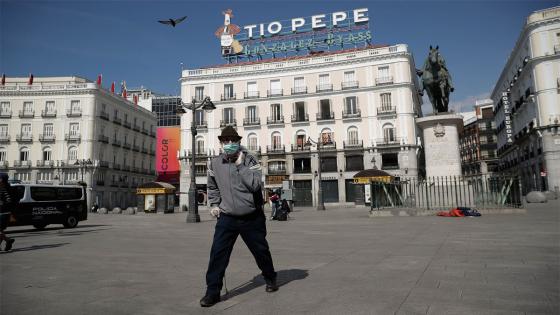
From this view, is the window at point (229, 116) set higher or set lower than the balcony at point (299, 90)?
lower

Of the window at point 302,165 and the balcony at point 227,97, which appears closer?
the window at point 302,165

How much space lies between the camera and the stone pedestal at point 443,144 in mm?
15610

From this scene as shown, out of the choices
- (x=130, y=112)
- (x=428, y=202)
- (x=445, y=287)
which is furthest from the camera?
(x=130, y=112)

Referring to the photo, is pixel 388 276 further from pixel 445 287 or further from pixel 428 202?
pixel 428 202

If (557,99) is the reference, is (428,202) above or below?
below

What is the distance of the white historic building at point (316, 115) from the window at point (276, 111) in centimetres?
12

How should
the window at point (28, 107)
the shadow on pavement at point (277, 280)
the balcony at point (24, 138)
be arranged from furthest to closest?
the window at point (28, 107) < the balcony at point (24, 138) < the shadow on pavement at point (277, 280)

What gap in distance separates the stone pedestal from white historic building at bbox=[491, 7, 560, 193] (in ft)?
85.4

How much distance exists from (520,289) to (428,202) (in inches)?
524

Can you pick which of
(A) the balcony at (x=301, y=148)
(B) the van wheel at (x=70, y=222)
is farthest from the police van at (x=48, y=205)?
(A) the balcony at (x=301, y=148)

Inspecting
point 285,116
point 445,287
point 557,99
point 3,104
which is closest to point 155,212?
point 285,116

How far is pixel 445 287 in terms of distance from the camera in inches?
148

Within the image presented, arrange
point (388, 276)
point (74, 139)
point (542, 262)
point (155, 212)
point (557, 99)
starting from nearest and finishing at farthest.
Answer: point (388, 276)
point (542, 262)
point (155, 212)
point (557, 99)
point (74, 139)

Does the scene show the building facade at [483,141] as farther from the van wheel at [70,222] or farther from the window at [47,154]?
the van wheel at [70,222]
